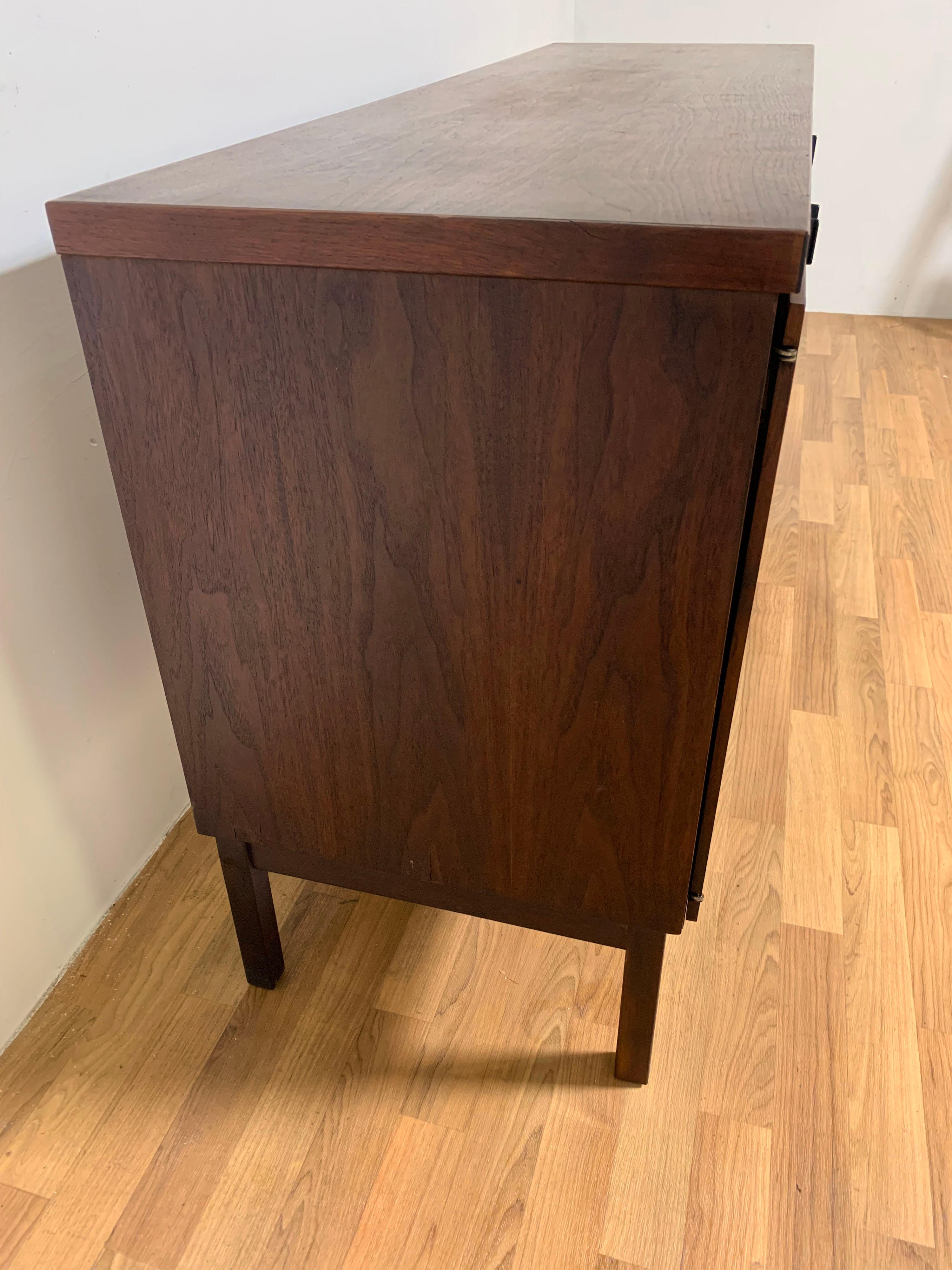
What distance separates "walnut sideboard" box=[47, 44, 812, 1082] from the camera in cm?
54

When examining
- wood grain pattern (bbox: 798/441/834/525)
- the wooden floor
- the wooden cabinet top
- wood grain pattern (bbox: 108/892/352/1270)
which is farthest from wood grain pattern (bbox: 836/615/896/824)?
the wooden cabinet top

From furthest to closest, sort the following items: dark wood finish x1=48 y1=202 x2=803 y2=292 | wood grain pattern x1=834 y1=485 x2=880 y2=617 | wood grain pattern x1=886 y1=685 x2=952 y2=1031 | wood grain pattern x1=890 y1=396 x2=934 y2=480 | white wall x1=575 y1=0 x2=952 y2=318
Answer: white wall x1=575 y1=0 x2=952 y2=318 → wood grain pattern x1=890 y1=396 x2=934 y2=480 → wood grain pattern x1=834 y1=485 x2=880 y2=617 → wood grain pattern x1=886 y1=685 x2=952 y2=1031 → dark wood finish x1=48 y1=202 x2=803 y2=292

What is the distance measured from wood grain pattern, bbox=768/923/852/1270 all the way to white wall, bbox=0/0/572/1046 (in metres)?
0.78

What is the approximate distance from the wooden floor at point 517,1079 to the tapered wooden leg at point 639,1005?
1.0 inches

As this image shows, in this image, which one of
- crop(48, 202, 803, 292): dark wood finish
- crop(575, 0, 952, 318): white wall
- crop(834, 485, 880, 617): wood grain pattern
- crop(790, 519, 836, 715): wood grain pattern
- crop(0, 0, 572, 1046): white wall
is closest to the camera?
crop(48, 202, 803, 292): dark wood finish

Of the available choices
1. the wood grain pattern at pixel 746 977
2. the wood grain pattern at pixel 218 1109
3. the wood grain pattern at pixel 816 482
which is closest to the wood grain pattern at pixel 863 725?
the wood grain pattern at pixel 746 977

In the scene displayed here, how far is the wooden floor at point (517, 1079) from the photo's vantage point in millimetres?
825

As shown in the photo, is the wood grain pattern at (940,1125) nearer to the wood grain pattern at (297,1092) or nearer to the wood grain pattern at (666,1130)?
the wood grain pattern at (666,1130)

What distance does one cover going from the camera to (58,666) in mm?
951

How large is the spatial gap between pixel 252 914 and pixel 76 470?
0.49 meters

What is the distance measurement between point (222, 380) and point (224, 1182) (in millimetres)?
721

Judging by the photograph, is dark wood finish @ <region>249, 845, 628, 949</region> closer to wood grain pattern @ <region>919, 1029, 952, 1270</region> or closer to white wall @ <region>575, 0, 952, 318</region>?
wood grain pattern @ <region>919, 1029, 952, 1270</region>

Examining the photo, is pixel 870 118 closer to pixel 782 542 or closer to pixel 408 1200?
pixel 782 542

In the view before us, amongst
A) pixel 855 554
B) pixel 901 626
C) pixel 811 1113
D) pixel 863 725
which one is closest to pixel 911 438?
pixel 855 554
